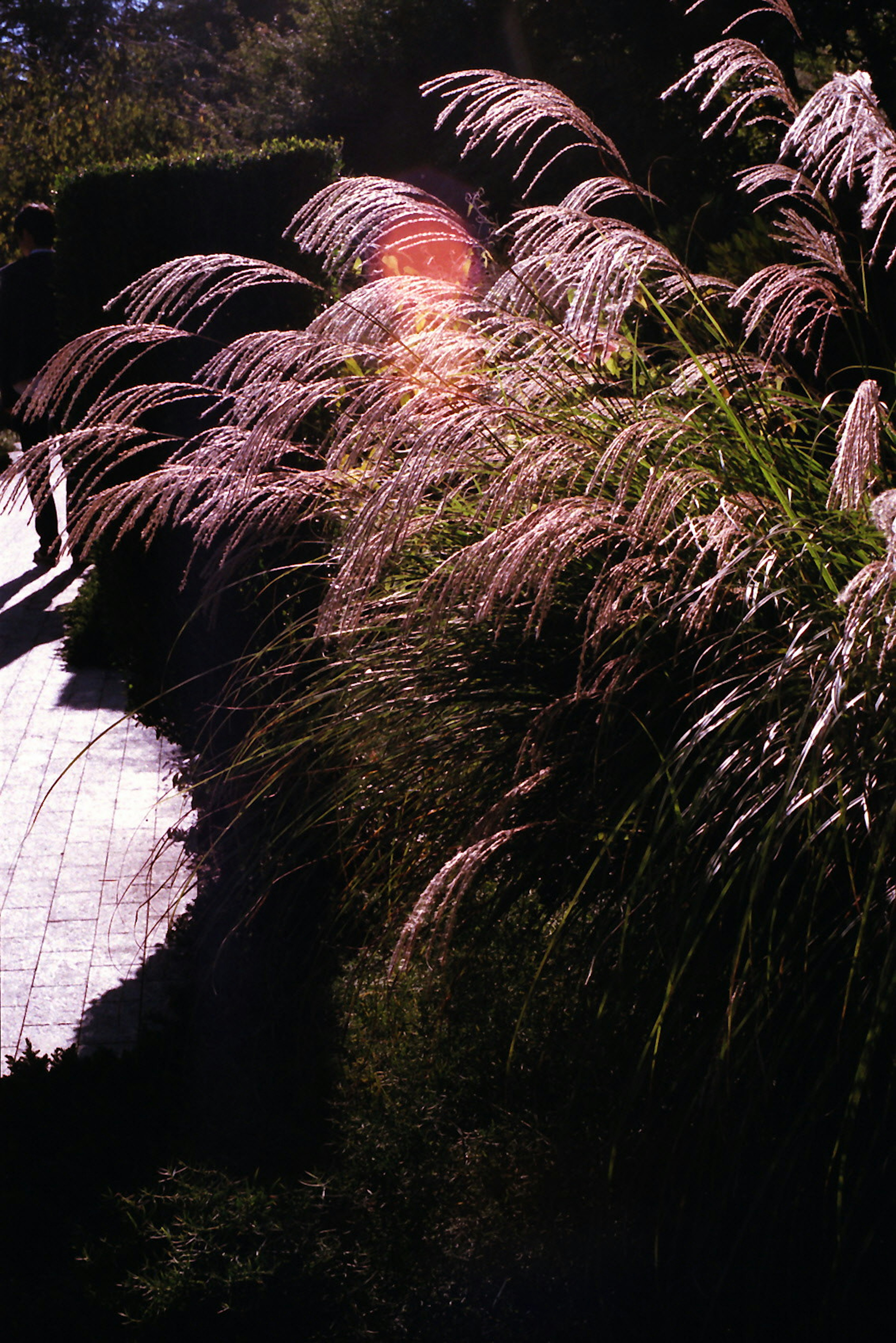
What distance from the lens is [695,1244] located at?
7.07 ft

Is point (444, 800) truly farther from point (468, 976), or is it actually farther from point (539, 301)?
point (539, 301)

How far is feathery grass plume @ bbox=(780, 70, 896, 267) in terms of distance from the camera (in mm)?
2607

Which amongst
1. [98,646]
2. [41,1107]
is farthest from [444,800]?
[98,646]

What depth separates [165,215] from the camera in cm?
447

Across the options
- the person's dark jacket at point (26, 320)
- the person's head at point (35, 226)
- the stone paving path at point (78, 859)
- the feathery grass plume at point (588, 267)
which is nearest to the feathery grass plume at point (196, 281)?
the feathery grass plume at point (588, 267)

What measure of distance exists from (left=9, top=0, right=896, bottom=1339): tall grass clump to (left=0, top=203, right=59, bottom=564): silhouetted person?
19.9ft

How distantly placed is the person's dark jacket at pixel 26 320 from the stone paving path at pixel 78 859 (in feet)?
7.14

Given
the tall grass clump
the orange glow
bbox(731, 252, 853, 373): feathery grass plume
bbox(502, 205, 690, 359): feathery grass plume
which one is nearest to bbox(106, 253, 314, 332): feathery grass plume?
the tall grass clump

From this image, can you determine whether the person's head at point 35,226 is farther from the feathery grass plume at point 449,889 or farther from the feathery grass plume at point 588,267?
the feathery grass plume at point 449,889

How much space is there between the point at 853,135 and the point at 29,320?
7450mm

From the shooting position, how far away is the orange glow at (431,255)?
2982 millimetres

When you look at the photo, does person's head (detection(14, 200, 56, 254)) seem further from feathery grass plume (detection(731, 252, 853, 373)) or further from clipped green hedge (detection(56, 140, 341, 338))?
feathery grass plume (detection(731, 252, 853, 373))

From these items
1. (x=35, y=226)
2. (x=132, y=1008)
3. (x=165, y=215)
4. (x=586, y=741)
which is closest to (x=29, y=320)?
(x=35, y=226)

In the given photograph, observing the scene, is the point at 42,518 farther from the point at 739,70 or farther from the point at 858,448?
the point at 858,448
